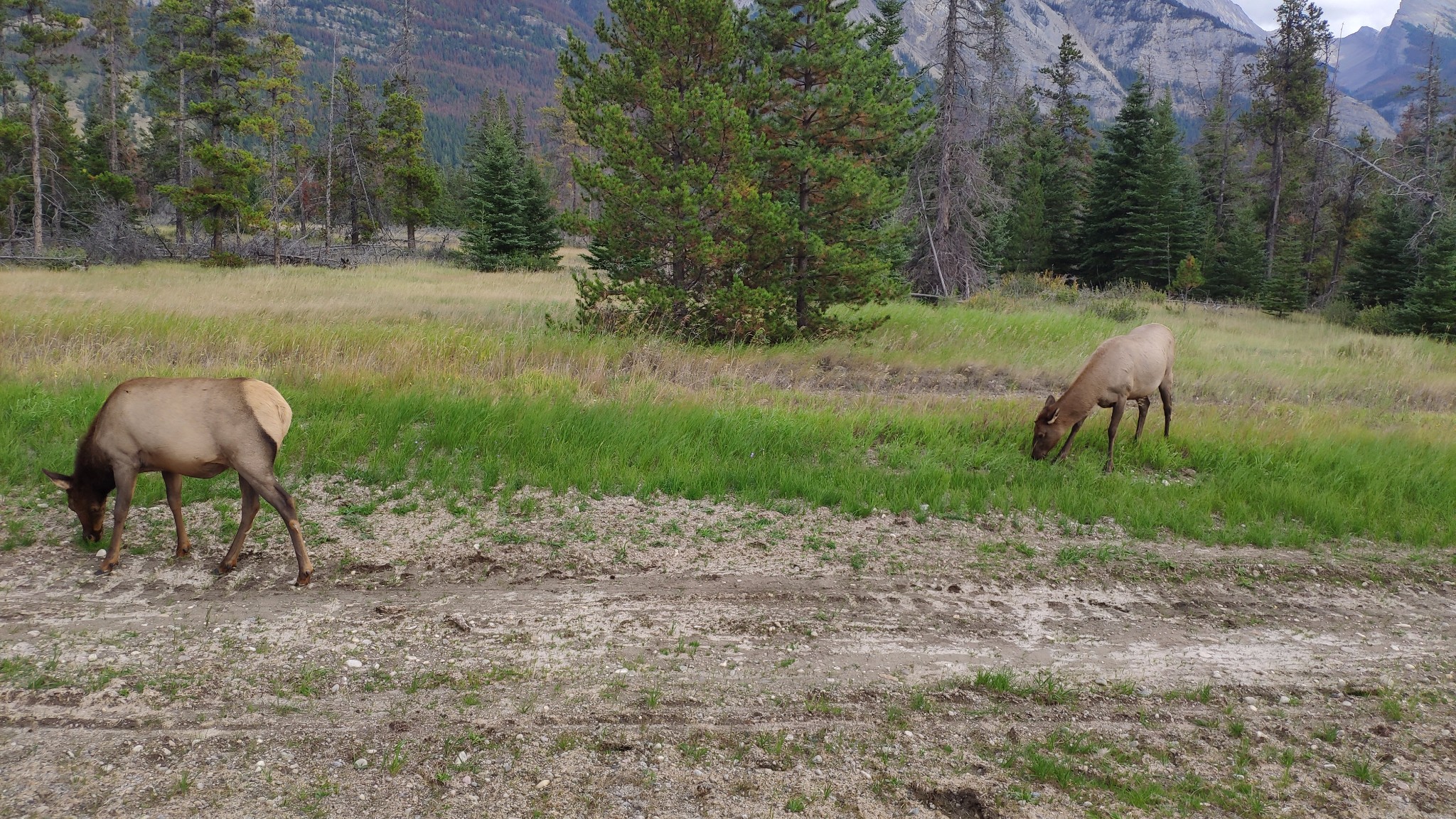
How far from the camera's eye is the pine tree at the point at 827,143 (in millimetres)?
14711

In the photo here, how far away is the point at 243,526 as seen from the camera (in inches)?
225

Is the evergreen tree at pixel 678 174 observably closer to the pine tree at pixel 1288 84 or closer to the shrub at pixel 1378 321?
the shrub at pixel 1378 321

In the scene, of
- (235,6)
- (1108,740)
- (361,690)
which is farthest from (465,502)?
(235,6)

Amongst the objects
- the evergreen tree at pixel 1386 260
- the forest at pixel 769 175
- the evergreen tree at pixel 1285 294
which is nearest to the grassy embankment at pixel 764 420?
the forest at pixel 769 175

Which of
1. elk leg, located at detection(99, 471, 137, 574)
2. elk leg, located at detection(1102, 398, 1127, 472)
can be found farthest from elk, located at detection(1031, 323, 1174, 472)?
elk leg, located at detection(99, 471, 137, 574)

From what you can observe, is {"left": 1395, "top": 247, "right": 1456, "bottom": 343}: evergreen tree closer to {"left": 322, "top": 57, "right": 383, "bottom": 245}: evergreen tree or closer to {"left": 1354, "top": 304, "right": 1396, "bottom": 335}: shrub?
{"left": 1354, "top": 304, "right": 1396, "bottom": 335}: shrub

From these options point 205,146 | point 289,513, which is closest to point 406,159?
point 205,146

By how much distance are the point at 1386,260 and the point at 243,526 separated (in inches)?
1548

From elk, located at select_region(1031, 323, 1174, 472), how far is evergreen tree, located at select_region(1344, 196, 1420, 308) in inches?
1084

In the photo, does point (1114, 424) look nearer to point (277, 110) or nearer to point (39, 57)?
point (277, 110)

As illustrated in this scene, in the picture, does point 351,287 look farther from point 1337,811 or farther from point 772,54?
point 1337,811

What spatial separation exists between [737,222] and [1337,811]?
40.3 ft

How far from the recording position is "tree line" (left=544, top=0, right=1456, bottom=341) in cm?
1438

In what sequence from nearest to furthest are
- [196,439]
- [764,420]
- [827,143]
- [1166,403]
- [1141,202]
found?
[196,439] → [764,420] → [1166,403] → [827,143] → [1141,202]
